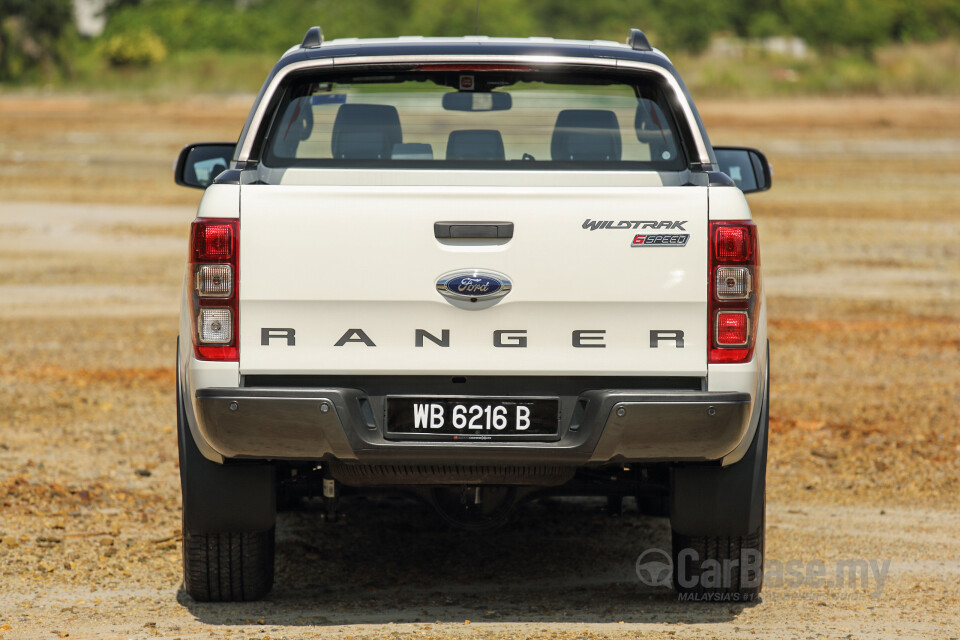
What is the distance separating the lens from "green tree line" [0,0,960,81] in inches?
2175

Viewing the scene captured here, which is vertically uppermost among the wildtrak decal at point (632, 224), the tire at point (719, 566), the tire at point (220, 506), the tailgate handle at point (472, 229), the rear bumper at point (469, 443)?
the wildtrak decal at point (632, 224)

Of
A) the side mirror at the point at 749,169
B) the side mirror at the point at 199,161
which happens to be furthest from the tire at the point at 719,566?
the side mirror at the point at 199,161

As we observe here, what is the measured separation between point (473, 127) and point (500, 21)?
5461cm

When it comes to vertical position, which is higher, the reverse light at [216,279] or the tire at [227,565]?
the reverse light at [216,279]

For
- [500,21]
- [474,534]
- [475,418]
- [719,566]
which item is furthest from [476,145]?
[500,21]

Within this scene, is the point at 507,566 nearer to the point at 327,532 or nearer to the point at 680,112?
the point at 327,532

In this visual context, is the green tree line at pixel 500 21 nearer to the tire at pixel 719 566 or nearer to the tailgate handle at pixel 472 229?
the tire at pixel 719 566

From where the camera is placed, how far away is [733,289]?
4.22m

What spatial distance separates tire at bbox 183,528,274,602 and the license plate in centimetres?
88

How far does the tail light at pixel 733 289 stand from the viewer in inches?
165

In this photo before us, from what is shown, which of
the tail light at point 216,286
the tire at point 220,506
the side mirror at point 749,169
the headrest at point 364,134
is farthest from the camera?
the side mirror at point 749,169

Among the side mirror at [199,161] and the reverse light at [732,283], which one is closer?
the reverse light at [732,283]

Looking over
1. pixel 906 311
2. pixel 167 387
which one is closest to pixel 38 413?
pixel 167 387

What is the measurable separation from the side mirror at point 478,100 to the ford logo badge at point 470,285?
1120 millimetres
